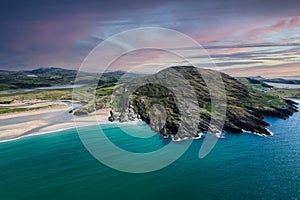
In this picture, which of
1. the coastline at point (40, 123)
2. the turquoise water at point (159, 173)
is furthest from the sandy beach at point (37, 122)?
the turquoise water at point (159, 173)

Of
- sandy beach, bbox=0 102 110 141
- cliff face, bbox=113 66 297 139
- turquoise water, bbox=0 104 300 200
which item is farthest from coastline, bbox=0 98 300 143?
turquoise water, bbox=0 104 300 200

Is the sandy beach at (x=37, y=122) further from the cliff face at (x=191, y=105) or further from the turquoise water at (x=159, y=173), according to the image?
the cliff face at (x=191, y=105)

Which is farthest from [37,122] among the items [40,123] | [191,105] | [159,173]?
[159,173]

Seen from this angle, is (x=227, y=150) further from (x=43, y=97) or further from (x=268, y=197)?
(x=43, y=97)

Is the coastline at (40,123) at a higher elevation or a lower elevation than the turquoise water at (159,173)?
higher

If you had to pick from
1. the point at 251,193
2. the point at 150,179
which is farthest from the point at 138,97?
the point at 251,193

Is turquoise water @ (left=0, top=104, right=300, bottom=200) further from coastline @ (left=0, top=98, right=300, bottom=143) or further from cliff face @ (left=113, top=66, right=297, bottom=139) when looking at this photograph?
coastline @ (left=0, top=98, right=300, bottom=143)
